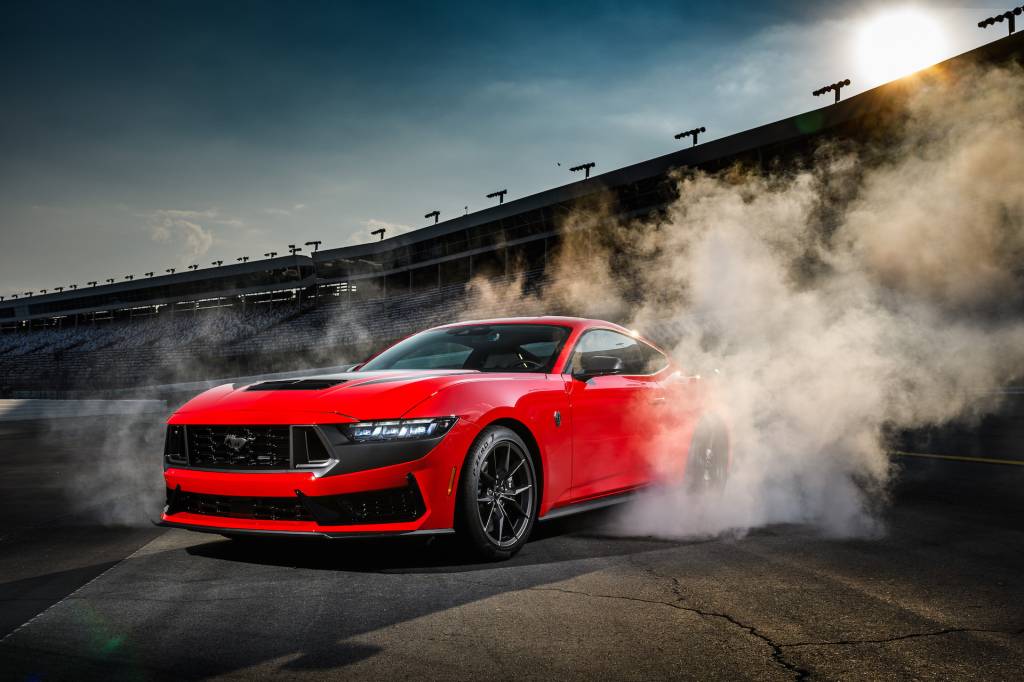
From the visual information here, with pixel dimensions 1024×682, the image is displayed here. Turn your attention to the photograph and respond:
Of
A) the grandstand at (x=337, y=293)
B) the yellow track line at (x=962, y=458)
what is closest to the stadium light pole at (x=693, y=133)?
the grandstand at (x=337, y=293)

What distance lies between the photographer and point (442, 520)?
159 inches

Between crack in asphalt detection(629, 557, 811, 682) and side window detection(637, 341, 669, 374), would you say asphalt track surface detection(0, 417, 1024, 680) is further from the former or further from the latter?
side window detection(637, 341, 669, 374)

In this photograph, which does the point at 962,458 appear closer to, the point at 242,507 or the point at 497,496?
the point at 497,496

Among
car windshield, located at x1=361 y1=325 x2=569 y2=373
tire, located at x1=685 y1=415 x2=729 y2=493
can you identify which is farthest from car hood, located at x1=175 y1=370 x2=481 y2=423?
tire, located at x1=685 y1=415 x2=729 y2=493

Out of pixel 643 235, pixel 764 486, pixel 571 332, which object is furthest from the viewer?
pixel 643 235

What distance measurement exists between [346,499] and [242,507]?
571 mm

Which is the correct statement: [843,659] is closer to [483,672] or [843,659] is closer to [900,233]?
[483,672]

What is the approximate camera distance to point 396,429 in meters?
3.99

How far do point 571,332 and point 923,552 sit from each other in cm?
246

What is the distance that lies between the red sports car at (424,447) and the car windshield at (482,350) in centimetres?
1

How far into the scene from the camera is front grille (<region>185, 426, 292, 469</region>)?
4012 mm

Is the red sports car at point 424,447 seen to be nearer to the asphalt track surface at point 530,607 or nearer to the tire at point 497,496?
the tire at point 497,496

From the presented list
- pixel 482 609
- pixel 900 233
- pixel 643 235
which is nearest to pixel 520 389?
pixel 482 609

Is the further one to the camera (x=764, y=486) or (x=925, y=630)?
(x=764, y=486)
